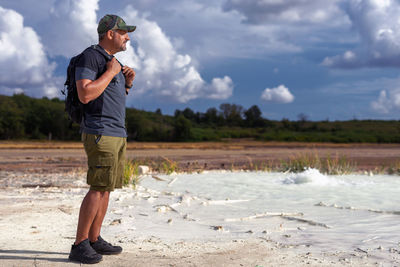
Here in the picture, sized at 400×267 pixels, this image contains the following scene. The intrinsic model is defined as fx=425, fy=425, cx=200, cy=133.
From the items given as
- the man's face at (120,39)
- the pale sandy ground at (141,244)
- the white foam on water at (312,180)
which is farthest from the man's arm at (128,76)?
the white foam on water at (312,180)

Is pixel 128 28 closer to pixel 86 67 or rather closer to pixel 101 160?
pixel 86 67

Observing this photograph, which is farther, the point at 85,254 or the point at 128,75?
the point at 128,75

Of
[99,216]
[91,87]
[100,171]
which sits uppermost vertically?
[91,87]

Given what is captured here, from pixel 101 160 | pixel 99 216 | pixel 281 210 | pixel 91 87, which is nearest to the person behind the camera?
pixel 91 87

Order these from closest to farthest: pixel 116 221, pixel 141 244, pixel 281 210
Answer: pixel 141 244 → pixel 116 221 → pixel 281 210

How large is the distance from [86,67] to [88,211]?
3.28 feet

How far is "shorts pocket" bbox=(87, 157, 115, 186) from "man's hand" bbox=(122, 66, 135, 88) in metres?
0.63

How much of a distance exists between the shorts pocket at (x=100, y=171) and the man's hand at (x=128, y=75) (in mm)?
633

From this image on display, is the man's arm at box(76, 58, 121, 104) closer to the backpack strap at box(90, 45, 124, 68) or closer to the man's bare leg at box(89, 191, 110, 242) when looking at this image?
the backpack strap at box(90, 45, 124, 68)

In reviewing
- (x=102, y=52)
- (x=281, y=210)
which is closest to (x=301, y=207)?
(x=281, y=210)

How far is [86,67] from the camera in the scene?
290cm

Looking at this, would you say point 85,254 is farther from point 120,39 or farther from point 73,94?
point 120,39

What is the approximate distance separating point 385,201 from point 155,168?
578cm

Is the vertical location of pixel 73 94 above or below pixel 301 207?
above
